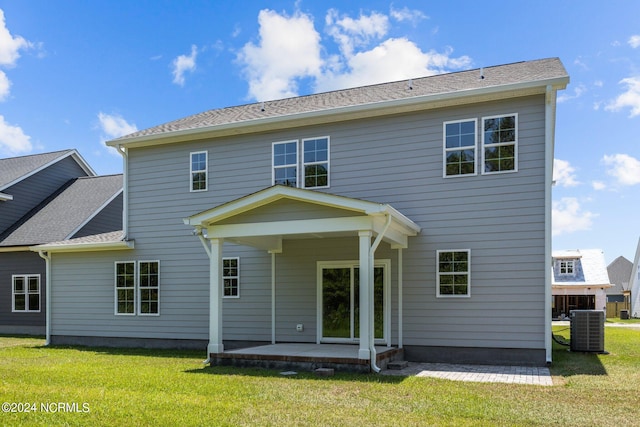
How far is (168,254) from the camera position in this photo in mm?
13742

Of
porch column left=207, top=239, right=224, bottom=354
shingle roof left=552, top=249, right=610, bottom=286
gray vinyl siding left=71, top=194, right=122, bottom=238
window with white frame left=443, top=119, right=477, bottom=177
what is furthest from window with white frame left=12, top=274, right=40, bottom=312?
shingle roof left=552, top=249, right=610, bottom=286

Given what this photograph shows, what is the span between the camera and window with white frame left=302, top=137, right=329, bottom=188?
12.3 m

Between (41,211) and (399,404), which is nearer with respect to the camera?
(399,404)

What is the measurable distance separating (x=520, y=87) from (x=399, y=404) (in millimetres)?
6613

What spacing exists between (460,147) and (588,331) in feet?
17.6

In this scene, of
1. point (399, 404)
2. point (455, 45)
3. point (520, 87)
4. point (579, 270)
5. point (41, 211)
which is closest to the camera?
point (399, 404)

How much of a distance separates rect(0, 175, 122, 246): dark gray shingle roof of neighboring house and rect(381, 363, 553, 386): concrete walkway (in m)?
13.4

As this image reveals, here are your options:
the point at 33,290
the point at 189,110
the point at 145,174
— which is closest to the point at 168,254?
the point at 145,174

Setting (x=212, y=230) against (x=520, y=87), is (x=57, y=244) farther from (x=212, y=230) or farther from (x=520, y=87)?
(x=520, y=87)

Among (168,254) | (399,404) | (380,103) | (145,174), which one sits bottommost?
(399,404)

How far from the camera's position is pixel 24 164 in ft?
74.0

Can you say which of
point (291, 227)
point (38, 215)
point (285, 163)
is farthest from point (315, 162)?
point (38, 215)

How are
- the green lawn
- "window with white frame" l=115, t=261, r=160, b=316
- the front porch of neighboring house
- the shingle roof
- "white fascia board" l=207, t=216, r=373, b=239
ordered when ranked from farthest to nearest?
the shingle roof
"window with white frame" l=115, t=261, r=160, b=316
"white fascia board" l=207, t=216, r=373, b=239
the front porch of neighboring house
the green lawn

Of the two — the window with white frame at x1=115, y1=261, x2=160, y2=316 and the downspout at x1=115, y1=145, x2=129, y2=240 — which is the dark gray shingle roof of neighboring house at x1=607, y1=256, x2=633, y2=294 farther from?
the downspout at x1=115, y1=145, x2=129, y2=240
